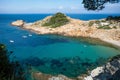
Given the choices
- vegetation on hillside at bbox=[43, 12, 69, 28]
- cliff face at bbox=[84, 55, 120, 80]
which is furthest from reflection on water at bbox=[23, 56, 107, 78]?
vegetation on hillside at bbox=[43, 12, 69, 28]

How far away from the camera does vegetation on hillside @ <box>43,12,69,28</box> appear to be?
8206cm

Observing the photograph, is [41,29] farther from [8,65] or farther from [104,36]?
[8,65]

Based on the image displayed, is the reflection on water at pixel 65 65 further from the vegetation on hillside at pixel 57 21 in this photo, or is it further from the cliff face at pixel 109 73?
the vegetation on hillside at pixel 57 21

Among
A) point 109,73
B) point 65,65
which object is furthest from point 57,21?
point 109,73

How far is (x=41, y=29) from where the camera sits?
8350 centimetres

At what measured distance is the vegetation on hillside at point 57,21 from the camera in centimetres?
8206

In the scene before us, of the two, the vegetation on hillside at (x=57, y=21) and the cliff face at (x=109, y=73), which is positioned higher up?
the cliff face at (x=109, y=73)

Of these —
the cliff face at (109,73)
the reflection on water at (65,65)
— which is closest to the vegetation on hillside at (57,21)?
the reflection on water at (65,65)

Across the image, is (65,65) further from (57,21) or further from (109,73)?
(57,21)

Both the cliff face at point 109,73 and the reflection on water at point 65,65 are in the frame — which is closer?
the cliff face at point 109,73

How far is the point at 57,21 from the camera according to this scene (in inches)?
3337

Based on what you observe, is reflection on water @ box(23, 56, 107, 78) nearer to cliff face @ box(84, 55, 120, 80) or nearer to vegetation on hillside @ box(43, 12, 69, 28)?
cliff face @ box(84, 55, 120, 80)

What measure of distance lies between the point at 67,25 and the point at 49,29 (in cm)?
621

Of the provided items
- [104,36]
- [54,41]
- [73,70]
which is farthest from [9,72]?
[104,36]
